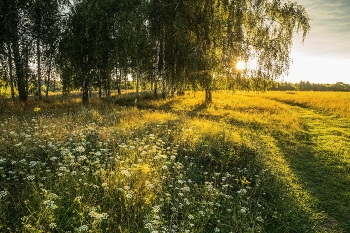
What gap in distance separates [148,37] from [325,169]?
1666 cm

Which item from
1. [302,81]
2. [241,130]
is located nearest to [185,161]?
[241,130]

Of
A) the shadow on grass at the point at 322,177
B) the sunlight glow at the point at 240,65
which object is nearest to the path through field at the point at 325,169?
the shadow on grass at the point at 322,177

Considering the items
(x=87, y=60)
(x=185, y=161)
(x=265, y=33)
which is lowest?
(x=185, y=161)

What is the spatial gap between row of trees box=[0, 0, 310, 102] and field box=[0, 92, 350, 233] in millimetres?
5511

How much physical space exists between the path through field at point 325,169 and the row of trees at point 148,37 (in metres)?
7.36

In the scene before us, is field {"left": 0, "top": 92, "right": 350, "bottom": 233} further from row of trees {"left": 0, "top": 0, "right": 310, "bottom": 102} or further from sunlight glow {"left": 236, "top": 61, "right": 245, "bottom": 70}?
sunlight glow {"left": 236, "top": 61, "right": 245, "bottom": 70}

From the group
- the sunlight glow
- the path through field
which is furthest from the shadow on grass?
the sunlight glow

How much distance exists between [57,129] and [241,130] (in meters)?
9.37

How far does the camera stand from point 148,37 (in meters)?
21.5

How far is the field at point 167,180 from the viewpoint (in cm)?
468

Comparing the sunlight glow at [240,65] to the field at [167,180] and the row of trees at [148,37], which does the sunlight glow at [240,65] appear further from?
the field at [167,180]

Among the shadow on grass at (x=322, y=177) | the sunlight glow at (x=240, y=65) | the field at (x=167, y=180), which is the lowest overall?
the shadow on grass at (x=322, y=177)

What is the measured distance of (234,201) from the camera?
641cm

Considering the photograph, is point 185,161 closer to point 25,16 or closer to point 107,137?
point 107,137
